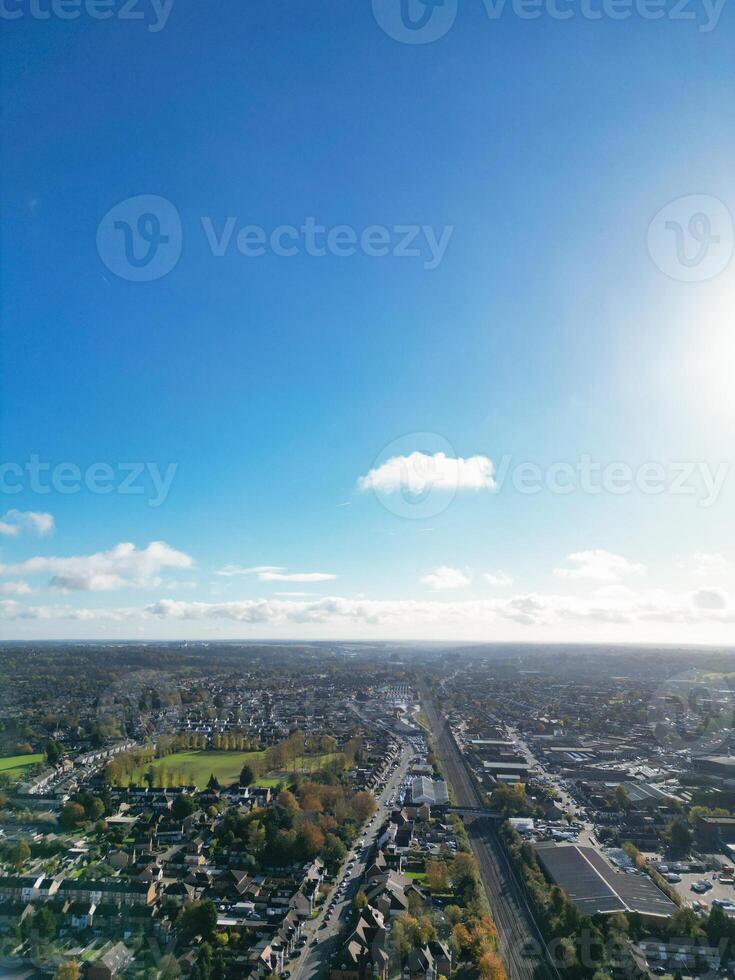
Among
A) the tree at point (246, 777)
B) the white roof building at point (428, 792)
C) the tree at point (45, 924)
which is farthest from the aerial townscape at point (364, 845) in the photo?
the tree at point (246, 777)

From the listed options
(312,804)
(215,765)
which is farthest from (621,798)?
(215,765)

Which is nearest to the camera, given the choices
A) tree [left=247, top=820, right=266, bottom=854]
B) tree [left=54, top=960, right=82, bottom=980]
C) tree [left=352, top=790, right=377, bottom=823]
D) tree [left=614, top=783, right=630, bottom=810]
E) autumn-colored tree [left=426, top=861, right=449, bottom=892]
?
tree [left=54, top=960, right=82, bottom=980]

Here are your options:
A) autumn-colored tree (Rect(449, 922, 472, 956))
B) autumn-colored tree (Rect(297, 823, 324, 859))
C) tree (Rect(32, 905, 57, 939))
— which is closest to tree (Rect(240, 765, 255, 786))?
autumn-colored tree (Rect(297, 823, 324, 859))

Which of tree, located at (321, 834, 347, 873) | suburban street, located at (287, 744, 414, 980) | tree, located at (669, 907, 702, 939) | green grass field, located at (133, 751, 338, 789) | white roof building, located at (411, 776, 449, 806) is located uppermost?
tree, located at (669, 907, 702, 939)

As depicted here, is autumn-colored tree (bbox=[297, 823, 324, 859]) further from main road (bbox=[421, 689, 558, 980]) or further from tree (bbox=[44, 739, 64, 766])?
tree (bbox=[44, 739, 64, 766])

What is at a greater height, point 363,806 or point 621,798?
point 363,806

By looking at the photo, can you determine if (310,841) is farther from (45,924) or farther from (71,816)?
(71,816)

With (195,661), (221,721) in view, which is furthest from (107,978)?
(195,661)
